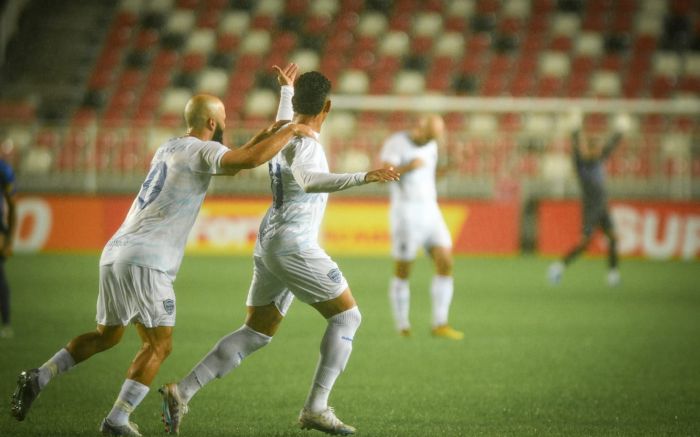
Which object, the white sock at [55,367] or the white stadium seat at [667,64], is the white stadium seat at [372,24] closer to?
the white stadium seat at [667,64]

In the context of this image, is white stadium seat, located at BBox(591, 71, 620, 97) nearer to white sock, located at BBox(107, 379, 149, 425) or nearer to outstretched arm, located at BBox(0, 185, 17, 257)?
outstretched arm, located at BBox(0, 185, 17, 257)

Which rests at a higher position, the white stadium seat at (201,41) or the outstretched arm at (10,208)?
the white stadium seat at (201,41)

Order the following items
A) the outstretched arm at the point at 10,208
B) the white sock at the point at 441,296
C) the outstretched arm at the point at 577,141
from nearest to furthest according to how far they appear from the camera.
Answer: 1. the outstretched arm at the point at 10,208
2. the white sock at the point at 441,296
3. the outstretched arm at the point at 577,141

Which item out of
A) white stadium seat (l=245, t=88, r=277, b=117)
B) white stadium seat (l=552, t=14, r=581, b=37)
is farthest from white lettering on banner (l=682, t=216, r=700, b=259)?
white stadium seat (l=245, t=88, r=277, b=117)

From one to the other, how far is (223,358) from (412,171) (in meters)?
5.55

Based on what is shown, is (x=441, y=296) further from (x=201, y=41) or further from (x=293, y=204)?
(x=201, y=41)

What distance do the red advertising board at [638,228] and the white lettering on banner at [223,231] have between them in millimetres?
6374

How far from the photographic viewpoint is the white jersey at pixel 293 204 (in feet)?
20.6

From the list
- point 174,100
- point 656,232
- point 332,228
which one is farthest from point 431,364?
point 174,100

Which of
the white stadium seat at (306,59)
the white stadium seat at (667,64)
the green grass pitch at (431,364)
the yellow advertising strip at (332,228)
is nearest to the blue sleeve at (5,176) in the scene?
the green grass pitch at (431,364)

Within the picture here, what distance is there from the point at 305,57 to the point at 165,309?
22.4 meters

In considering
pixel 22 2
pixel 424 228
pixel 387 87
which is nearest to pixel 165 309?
pixel 424 228

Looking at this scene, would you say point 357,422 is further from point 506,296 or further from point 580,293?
point 580,293

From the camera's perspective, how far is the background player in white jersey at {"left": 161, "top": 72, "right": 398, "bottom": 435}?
20.9 ft
